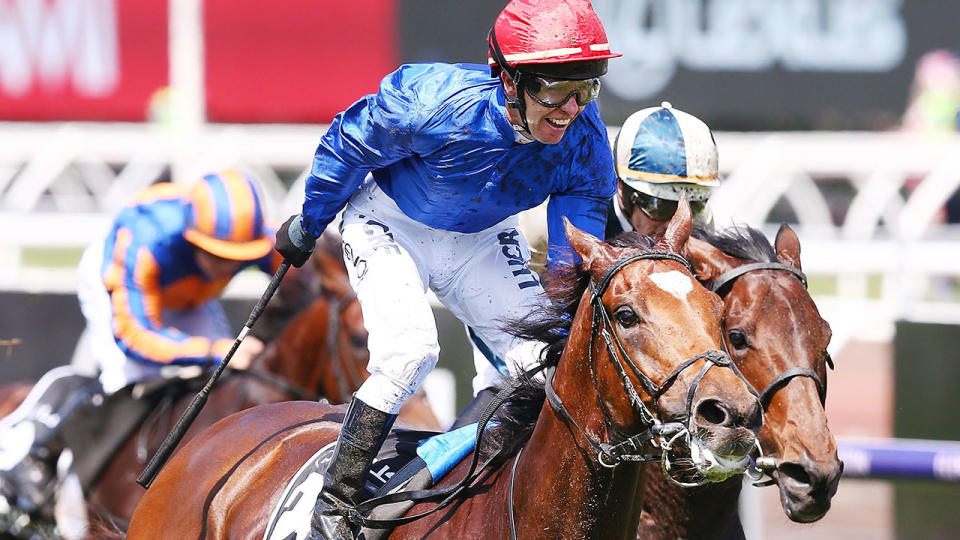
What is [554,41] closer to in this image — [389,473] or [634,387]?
[634,387]

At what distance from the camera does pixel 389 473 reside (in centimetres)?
355

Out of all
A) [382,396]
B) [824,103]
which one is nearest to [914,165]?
[824,103]

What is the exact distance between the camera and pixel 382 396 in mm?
3355

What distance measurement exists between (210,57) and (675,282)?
24.9ft

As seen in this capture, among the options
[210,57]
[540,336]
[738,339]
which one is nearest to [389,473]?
[540,336]

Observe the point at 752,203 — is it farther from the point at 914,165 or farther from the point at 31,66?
the point at 31,66

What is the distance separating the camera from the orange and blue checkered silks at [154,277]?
6.01m

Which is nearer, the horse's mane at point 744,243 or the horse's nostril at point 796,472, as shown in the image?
the horse's nostril at point 796,472

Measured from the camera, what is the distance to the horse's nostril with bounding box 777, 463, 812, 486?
134 inches

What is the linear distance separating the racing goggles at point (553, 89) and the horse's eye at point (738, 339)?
0.78 m

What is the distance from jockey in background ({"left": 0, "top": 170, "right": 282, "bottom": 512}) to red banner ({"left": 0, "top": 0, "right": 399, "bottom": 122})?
330 centimetres

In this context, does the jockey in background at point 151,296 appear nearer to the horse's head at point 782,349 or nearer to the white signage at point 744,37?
the horse's head at point 782,349

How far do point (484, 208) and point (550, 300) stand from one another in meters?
0.51

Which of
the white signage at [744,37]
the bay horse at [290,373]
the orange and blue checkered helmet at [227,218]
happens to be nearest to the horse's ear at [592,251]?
the bay horse at [290,373]
